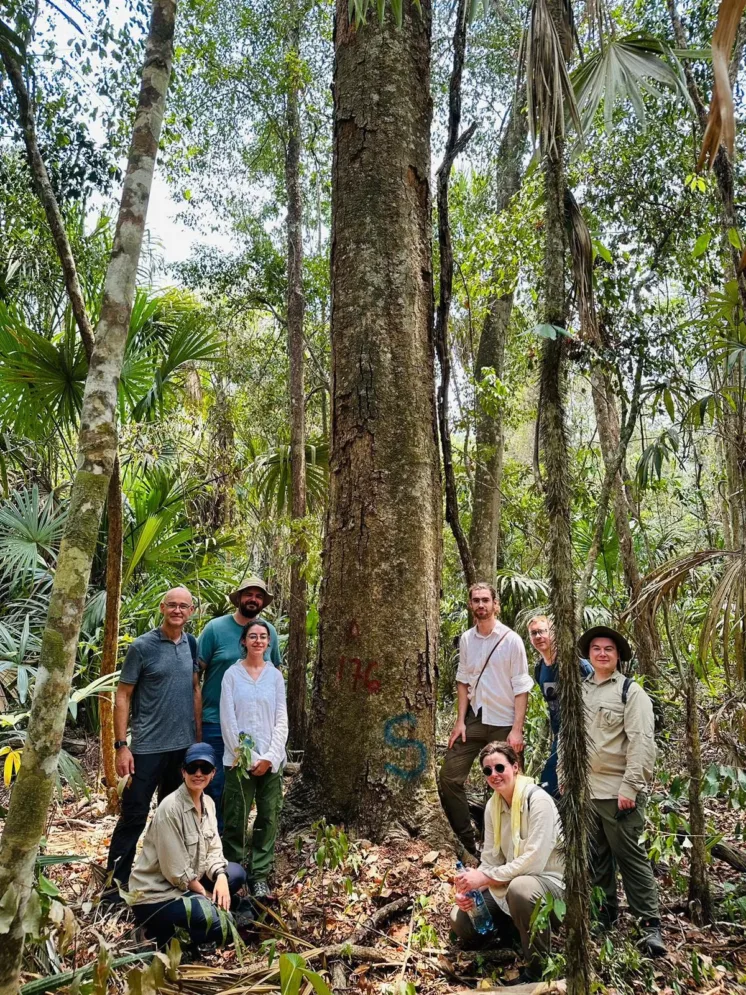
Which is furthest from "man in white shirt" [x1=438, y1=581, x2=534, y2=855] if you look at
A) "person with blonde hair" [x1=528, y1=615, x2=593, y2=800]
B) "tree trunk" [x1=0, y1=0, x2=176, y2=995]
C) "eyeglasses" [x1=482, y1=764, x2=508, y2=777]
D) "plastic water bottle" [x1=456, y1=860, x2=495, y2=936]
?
"tree trunk" [x1=0, y1=0, x2=176, y2=995]

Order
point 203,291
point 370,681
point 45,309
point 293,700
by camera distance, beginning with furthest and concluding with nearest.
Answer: point 203,291 < point 45,309 < point 293,700 < point 370,681

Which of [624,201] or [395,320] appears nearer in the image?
[395,320]

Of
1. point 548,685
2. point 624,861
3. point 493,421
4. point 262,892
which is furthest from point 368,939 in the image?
point 493,421

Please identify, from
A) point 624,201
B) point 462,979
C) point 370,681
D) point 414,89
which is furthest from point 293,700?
point 624,201

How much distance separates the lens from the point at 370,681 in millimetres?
4277

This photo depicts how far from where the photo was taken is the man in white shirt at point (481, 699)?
470 cm

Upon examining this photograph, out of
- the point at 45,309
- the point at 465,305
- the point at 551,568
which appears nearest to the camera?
the point at 551,568

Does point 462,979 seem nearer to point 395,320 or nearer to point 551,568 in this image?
point 551,568

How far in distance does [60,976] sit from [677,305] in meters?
7.31

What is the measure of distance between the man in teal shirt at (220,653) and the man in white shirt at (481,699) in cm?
127

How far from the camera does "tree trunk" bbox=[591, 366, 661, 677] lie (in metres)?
7.19

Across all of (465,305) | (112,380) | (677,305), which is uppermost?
(465,305)

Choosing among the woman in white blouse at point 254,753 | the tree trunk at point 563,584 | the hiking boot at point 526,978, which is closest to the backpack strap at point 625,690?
the hiking boot at point 526,978

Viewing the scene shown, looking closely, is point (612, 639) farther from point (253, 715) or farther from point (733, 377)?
point (733, 377)
